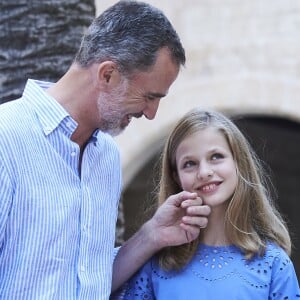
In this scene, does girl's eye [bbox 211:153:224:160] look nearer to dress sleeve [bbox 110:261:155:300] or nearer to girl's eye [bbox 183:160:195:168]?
girl's eye [bbox 183:160:195:168]

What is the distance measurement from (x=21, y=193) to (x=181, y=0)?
18.9 feet

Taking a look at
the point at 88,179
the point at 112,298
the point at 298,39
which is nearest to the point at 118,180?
the point at 88,179

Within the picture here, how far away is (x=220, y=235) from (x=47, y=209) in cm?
65

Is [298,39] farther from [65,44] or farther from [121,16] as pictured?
[121,16]

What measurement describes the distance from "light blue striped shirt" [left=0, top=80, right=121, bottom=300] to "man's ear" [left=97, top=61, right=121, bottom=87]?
15 centimetres

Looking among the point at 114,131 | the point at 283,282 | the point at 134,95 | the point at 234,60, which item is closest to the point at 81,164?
the point at 114,131

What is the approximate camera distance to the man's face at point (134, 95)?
2.63 m

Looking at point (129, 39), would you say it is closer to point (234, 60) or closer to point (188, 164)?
point (188, 164)

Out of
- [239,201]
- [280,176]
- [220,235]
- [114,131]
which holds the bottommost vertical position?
[280,176]

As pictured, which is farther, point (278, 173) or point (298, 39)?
point (278, 173)

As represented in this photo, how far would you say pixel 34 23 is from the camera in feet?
11.5

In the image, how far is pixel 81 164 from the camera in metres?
2.67

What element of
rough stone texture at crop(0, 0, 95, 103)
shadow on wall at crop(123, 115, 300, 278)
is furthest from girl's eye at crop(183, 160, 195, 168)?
shadow on wall at crop(123, 115, 300, 278)

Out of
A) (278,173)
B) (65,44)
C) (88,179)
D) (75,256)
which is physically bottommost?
(278,173)
